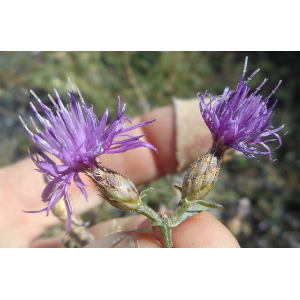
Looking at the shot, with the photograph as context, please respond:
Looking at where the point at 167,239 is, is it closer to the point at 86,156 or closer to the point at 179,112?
the point at 86,156

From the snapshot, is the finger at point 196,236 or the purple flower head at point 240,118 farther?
the finger at point 196,236

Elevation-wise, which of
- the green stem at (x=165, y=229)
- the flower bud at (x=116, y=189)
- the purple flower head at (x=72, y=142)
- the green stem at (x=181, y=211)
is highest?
the purple flower head at (x=72, y=142)

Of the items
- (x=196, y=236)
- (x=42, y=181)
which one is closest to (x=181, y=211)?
(x=196, y=236)

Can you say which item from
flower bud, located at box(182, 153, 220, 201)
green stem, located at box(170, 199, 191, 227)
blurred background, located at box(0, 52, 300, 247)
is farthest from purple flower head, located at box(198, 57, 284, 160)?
blurred background, located at box(0, 52, 300, 247)

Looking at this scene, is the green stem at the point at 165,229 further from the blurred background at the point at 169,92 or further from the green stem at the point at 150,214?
the blurred background at the point at 169,92

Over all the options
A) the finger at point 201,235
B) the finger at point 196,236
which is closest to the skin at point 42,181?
the finger at point 196,236

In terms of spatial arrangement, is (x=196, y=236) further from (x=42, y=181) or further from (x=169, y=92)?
(x=169, y=92)
